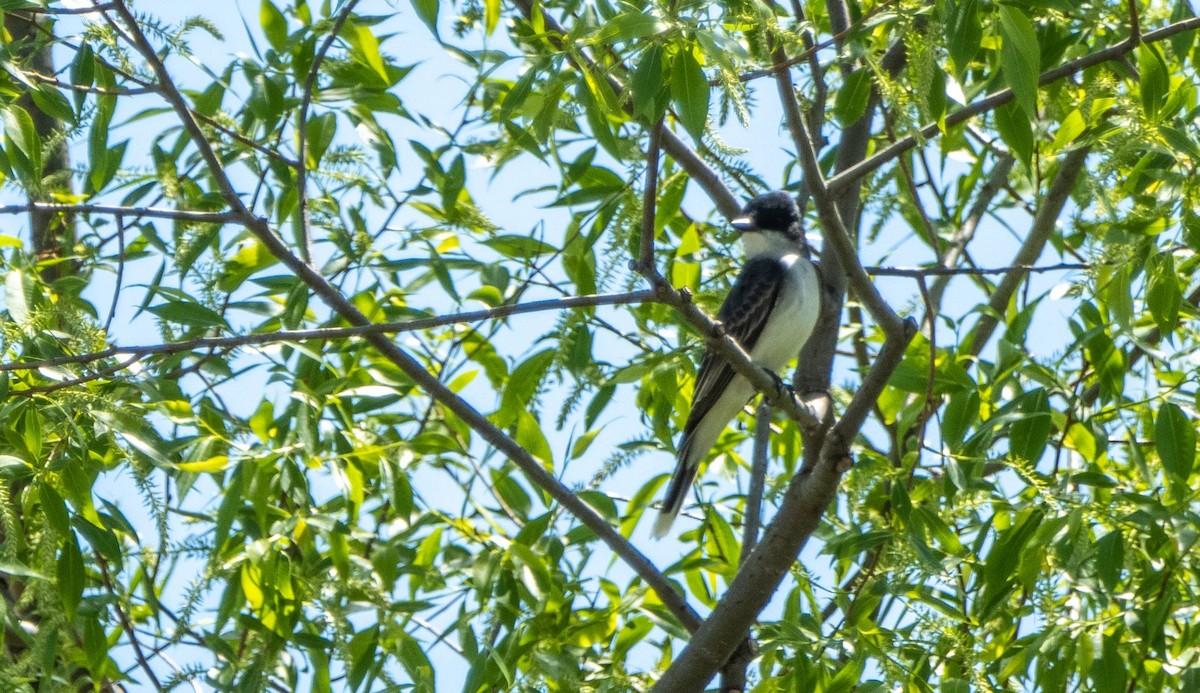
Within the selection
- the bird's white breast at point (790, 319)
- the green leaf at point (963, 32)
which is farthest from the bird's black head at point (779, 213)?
the green leaf at point (963, 32)

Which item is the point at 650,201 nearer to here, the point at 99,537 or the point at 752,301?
the point at 99,537

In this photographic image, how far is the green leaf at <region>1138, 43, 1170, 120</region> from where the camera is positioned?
3.20m

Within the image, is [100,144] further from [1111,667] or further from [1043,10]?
[1111,667]

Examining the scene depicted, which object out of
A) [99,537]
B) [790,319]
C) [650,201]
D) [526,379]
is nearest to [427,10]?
[650,201]

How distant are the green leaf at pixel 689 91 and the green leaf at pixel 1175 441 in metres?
1.59

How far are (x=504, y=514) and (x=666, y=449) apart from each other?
2.81 feet

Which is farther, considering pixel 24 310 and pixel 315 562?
pixel 315 562

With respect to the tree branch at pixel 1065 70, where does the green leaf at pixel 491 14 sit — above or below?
below

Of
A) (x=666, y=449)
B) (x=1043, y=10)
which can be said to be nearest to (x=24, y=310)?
(x=666, y=449)

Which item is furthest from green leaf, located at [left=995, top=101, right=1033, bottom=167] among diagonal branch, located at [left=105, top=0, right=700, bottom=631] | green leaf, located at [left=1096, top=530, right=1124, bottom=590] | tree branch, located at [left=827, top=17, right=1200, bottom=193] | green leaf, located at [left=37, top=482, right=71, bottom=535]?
green leaf, located at [left=37, top=482, right=71, bottom=535]

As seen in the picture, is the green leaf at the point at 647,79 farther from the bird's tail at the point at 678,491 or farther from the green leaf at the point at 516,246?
the bird's tail at the point at 678,491

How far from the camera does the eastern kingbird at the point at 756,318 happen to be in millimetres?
5160

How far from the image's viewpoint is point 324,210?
421 cm

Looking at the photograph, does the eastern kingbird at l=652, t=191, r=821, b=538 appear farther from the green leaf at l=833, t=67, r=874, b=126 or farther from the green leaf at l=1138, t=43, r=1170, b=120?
the green leaf at l=1138, t=43, r=1170, b=120
